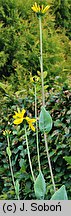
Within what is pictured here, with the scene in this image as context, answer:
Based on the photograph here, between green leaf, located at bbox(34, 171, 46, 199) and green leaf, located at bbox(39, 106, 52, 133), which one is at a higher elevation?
green leaf, located at bbox(39, 106, 52, 133)

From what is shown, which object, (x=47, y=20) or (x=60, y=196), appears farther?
(x=47, y=20)

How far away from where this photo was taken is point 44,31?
5.13 m

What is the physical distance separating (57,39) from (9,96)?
2.21 metres

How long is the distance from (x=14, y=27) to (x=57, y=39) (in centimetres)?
53

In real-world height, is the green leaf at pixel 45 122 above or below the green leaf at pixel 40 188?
above

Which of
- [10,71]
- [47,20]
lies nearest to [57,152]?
[10,71]

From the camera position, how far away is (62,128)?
252cm

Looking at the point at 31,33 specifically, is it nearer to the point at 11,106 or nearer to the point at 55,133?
the point at 11,106

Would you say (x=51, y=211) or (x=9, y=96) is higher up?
(x=9, y=96)

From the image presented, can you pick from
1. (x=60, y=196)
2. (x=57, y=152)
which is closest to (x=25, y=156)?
(x=57, y=152)

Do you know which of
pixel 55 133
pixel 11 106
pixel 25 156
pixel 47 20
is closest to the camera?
pixel 55 133

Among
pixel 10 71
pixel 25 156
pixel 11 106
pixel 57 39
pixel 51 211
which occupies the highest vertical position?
pixel 57 39

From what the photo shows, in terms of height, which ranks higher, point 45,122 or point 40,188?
point 45,122

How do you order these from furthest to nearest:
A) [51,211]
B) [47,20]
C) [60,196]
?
[47,20], [60,196], [51,211]
